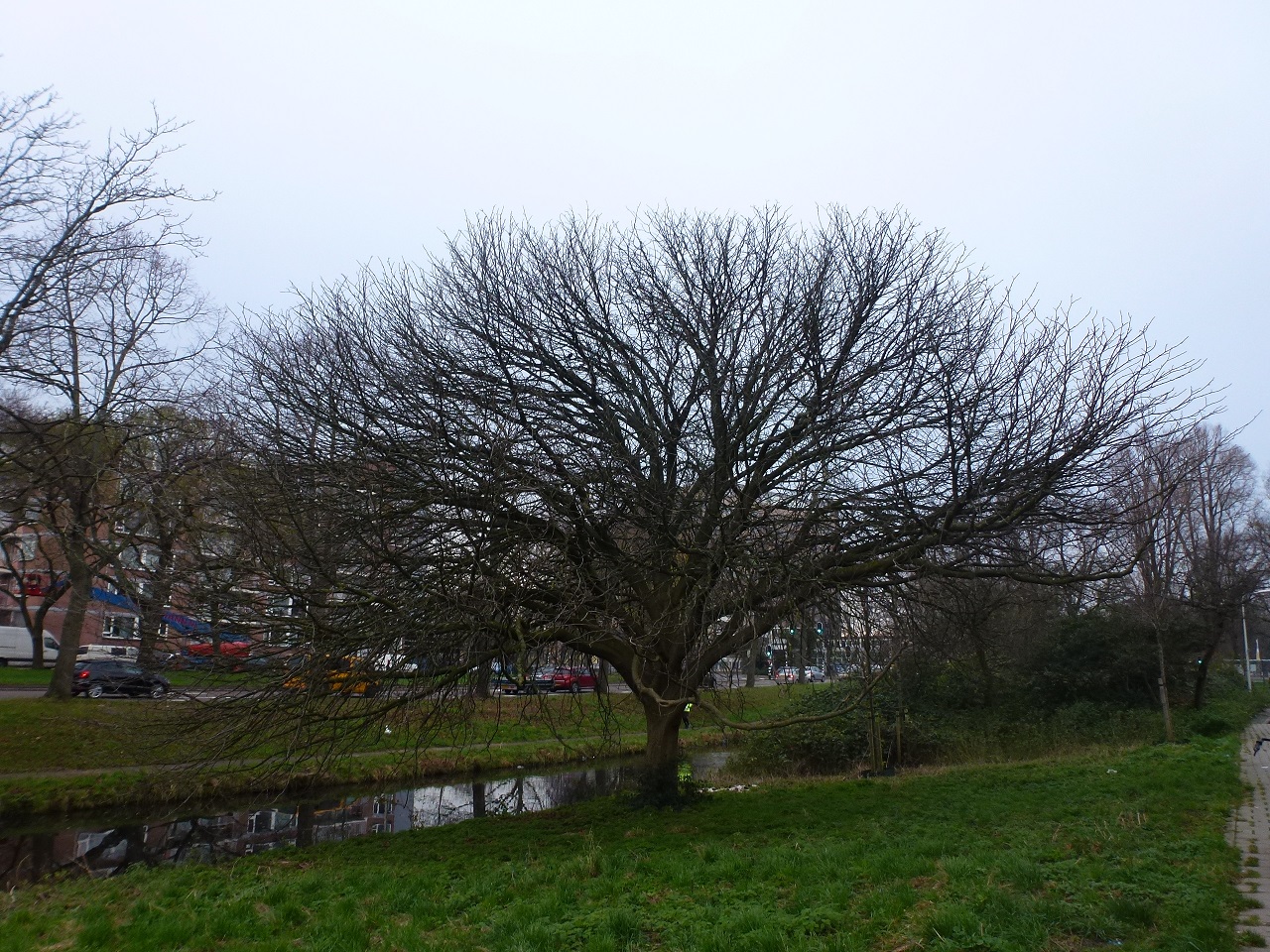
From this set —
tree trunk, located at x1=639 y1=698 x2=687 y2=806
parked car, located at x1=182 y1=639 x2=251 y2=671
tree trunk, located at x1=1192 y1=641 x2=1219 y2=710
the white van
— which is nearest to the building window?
parked car, located at x1=182 y1=639 x2=251 y2=671

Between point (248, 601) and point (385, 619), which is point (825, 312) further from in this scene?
point (248, 601)

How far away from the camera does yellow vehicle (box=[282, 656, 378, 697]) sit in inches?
356

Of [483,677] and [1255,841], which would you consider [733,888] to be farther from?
[1255,841]

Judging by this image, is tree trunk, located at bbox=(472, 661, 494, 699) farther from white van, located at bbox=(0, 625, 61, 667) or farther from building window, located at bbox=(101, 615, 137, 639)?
white van, located at bbox=(0, 625, 61, 667)

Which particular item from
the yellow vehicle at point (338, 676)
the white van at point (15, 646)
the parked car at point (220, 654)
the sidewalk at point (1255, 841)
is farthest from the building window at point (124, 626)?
the white van at point (15, 646)

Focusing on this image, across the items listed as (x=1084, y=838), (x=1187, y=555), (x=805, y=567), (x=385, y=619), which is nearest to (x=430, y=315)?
(x=385, y=619)

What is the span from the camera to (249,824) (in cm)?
1454

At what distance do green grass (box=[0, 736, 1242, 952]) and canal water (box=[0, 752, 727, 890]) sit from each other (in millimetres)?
2733

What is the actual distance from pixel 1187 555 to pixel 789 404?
63.9 ft

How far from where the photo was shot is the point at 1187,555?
2448cm

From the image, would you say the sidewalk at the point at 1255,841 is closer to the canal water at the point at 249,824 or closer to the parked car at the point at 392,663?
the parked car at the point at 392,663

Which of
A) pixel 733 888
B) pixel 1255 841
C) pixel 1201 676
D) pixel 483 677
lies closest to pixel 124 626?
pixel 483 677

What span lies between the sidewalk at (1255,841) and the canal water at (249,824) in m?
8.42

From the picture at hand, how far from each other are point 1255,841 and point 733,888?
4905 millimetres
